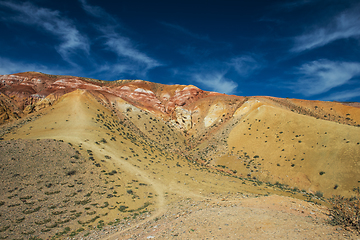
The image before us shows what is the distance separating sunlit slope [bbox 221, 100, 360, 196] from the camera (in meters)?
20.6

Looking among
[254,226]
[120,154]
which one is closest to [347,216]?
[254,226]

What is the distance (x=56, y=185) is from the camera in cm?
1362

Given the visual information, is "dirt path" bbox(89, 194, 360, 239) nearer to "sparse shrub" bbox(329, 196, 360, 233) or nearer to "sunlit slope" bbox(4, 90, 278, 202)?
"sparse shrub" bbox(329, 196, 360, 233)

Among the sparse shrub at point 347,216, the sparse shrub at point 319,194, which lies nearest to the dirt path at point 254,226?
the sparse shrub at point 347,216

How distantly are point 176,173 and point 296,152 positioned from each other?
19.6 m

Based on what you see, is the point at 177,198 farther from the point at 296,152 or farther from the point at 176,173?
the point at 296,152

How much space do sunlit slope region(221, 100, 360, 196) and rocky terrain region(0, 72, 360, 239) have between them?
0.14m

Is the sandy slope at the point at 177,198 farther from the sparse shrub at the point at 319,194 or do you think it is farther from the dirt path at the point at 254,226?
the sparse shrub at the point at 319,194

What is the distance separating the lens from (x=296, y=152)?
26.6 metres

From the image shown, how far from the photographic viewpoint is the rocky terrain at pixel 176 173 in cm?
921

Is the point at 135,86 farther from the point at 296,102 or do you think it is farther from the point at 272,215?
the point at 272,215

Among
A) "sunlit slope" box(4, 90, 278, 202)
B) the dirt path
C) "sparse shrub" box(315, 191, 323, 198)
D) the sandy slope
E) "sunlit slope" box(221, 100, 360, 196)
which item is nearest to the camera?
the dirt path

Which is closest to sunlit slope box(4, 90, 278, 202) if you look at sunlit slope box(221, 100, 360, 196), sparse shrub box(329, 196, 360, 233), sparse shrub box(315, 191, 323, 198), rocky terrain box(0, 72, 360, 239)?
rocky terrain box(0, 72, 360, 239)

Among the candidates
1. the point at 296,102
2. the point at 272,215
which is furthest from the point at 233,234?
the point at 296,102
